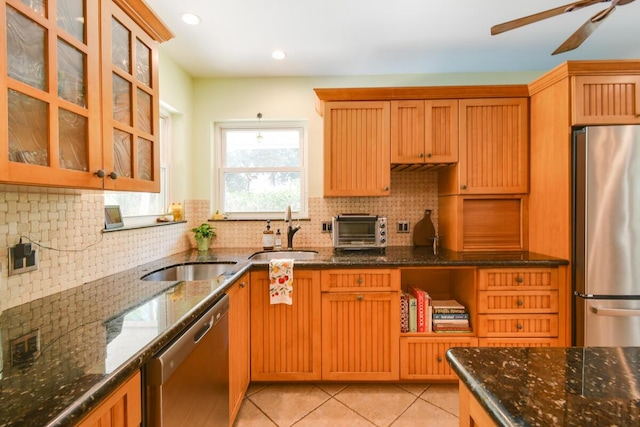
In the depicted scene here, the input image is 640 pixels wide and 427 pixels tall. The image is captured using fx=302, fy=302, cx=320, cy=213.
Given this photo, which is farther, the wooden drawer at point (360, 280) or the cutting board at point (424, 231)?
the cutting board at point (424, 231)

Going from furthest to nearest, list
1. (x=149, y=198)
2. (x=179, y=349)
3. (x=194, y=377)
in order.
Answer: (x=149, y=198), (x=194, y=377), (x=179, y=349)

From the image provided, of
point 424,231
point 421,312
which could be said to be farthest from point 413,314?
point 424,231

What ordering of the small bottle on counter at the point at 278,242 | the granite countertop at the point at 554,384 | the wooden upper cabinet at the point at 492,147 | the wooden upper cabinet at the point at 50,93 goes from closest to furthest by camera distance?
the granite countertop at the point at 554,384 → the wooden upper cabinet at the point at 50,93 → the wooden upper cabinet at the point at 492,147 → the small bottle on counter at the point at 278,242

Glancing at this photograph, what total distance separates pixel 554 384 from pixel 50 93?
1555mm

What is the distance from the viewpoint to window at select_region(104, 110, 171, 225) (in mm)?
2020

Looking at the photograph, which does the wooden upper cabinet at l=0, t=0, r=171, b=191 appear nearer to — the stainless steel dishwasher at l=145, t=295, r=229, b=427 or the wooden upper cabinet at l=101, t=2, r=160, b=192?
the wooden upper cabinet at l=101, t=2, r=160, b=192

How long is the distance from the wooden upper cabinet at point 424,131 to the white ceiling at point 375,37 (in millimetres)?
426

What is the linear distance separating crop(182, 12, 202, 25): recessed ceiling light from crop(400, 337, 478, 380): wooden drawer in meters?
2.54

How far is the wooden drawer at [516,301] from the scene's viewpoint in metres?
2.05

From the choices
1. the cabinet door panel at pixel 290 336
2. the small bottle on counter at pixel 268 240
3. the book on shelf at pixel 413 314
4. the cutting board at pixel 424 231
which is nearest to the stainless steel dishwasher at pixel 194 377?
the cabinet door panel at pixel 290 336

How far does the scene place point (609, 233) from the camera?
189 centimetres

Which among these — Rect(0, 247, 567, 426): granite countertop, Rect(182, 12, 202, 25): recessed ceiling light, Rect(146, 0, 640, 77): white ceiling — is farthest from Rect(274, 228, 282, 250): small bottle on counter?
Rect(182, 12, 202, 25): recessed ceiling light

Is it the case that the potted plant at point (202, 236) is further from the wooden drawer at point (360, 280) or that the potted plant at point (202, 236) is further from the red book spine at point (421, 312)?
the red book spine at point (421, 312)

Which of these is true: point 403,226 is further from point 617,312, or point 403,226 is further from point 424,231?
point 617,312
